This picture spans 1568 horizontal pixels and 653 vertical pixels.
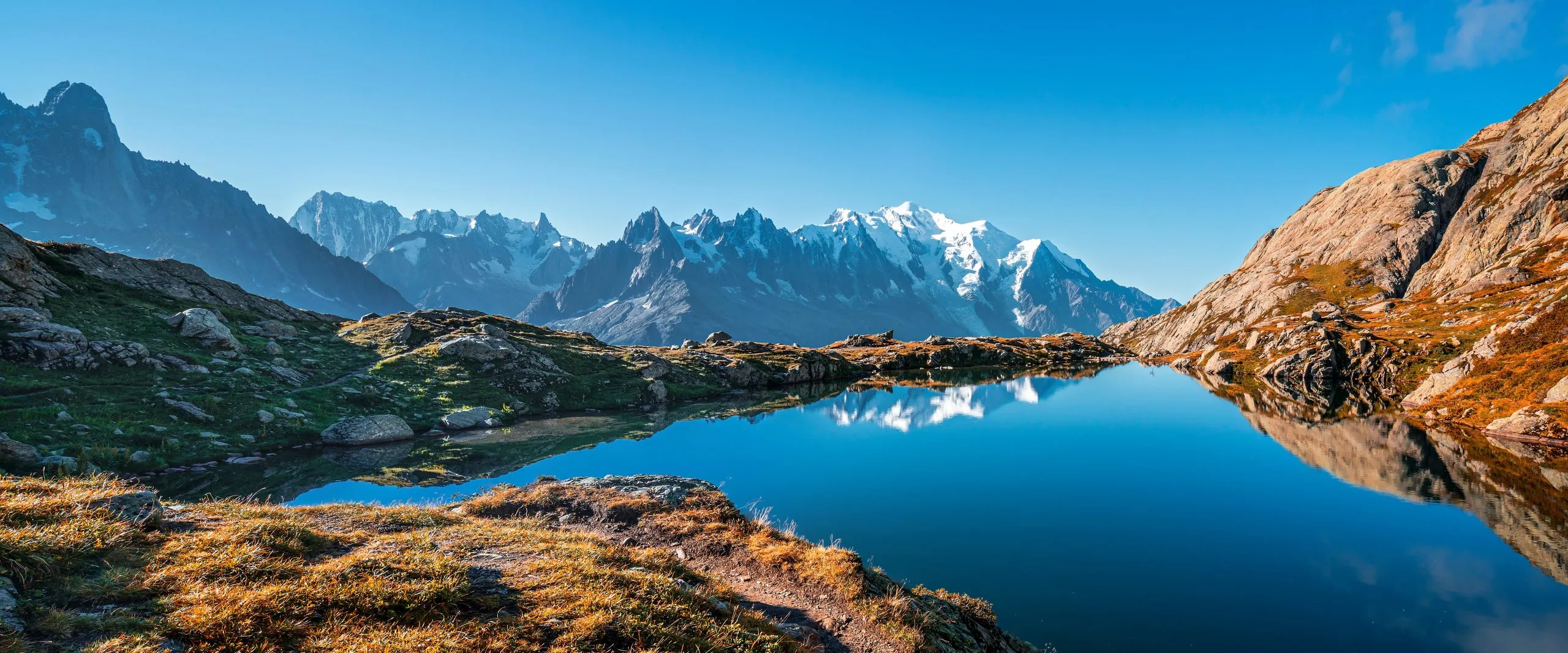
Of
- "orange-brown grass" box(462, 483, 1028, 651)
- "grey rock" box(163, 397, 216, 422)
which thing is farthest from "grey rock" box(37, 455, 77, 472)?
"orange-brown grass" box(462, 483, 1028, 651)

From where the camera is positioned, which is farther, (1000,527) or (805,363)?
(805,363)

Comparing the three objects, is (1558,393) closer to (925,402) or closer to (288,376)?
(925,402)

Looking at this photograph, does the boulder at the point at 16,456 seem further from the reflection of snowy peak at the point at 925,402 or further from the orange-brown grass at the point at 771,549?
the reflection of snowy peak at the point at 925,402

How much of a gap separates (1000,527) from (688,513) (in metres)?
16.1

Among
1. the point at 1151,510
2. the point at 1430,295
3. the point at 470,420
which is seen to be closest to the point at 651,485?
the point at 1151,510

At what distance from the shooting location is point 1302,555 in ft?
82.0

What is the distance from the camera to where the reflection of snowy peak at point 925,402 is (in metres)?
63.8

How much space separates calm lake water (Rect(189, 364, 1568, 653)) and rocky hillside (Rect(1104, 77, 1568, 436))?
10960mm

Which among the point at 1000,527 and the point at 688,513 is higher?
the point at 688,513

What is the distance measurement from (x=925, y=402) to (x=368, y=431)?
209 feet

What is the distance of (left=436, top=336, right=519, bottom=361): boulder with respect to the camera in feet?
203

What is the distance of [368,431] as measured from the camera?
41531 millimetres

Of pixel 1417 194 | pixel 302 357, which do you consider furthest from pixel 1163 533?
pixel 1417 194

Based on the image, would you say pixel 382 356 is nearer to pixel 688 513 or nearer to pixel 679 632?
pixel 688 513
